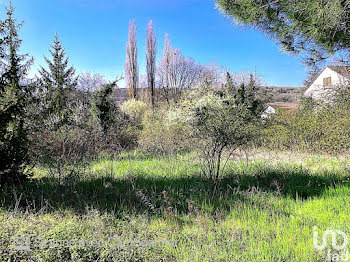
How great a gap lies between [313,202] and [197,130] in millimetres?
2001

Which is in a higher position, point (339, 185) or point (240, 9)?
point (240, 9)

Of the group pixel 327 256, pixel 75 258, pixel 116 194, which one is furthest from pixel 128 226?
pixel 327 256

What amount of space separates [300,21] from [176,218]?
12.7 feet

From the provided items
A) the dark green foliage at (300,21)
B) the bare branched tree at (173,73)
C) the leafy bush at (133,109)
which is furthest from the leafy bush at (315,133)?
the bare branched tree at (173,73)

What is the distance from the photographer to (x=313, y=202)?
287 centimetres

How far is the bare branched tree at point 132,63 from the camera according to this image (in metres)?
23.2

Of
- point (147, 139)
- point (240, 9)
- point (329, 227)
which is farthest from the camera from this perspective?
point (147, 139)

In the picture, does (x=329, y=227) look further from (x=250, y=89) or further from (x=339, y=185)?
(x=250, y=89)

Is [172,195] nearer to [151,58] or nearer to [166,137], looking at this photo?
[166,137]

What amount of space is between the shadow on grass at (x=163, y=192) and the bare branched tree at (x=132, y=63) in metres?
20.6

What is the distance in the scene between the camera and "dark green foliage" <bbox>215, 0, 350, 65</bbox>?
3.39 m

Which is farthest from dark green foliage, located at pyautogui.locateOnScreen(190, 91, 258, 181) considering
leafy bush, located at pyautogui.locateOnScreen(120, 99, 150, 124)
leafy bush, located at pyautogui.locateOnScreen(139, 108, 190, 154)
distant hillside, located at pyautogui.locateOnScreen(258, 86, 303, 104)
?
distant hillside, located at pyautogui.locateOnScreen(258, 86, 303, 104)
